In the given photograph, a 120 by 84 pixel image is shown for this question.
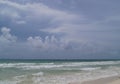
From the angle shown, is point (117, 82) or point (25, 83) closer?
point (117, 82)

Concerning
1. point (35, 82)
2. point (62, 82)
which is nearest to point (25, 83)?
point (35, 82)

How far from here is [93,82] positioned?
1444cm

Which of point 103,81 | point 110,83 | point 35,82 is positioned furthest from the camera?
point 35,82

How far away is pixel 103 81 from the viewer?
1516cm

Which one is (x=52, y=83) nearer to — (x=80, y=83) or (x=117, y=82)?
(x=80, y=83)

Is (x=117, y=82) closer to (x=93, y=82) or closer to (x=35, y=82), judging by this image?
(x=93, y=82)

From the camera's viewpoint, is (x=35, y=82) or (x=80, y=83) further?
(x=35, y=82)

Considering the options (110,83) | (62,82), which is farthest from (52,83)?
(110,83)

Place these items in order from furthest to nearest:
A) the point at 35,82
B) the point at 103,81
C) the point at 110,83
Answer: the point at 35,82 < the point at 103,81 < the point at 110,83

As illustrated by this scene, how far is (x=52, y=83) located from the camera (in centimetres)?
1548

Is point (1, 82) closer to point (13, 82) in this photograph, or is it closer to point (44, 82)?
point (13, 82)

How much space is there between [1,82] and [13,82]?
606mm

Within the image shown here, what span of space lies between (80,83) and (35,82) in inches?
114

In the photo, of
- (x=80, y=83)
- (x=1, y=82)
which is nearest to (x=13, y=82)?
(x=1, y=82)
